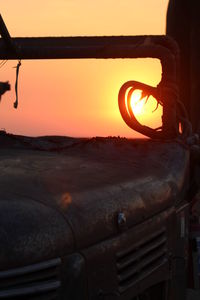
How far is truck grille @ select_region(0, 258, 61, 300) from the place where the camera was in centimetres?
184

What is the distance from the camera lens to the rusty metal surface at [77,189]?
6.48ft

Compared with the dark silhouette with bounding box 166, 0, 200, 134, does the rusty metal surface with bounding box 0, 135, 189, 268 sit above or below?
below

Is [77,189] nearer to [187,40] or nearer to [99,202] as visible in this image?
[99,202]

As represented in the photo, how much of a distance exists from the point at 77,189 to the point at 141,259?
558mm

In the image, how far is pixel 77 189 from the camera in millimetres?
2467

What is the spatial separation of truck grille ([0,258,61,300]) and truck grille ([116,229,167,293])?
535 millimetres

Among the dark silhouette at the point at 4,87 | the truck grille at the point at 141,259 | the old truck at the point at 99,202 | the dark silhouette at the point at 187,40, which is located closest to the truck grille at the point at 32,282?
the old truck at the point at 99,202

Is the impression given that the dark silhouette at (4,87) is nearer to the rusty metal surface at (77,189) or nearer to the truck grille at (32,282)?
the rusty metal surface at (77,189)

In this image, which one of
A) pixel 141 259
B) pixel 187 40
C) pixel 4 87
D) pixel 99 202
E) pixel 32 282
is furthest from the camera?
pixel 187 40

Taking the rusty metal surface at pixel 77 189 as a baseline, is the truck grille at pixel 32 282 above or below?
below

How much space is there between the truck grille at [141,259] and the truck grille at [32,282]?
54 centimetres

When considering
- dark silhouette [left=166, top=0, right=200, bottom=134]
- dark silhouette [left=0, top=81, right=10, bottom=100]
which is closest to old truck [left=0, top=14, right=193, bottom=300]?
dark silhouette [left=0, top=81, right=10, bottom=100]

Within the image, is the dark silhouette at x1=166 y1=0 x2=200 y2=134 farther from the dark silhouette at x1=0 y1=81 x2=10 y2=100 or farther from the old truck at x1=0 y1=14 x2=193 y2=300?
the dark silhouette at x1=0 y1=81 x2=10 y2=100

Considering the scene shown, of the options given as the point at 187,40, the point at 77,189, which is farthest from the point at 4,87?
the point at 187,40
